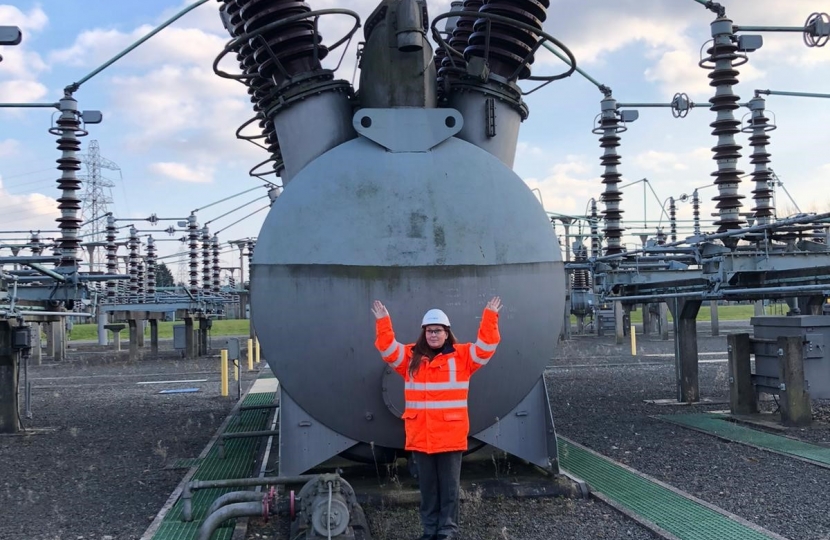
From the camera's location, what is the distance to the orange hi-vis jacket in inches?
193

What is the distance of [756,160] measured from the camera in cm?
1527

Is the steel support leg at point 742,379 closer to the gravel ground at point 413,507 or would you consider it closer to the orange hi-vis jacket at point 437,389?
the gravel ground at point 413,507

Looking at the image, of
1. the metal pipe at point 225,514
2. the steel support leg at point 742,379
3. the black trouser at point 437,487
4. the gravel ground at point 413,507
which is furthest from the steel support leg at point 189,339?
the black trouser at point 437,487

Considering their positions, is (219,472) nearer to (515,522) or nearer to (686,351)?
(515,522)

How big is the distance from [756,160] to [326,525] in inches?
537

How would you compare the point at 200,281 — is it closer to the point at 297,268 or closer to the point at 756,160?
the point at 756,160

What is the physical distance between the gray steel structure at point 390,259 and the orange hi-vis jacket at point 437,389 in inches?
15.5

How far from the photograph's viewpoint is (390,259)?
5.37m

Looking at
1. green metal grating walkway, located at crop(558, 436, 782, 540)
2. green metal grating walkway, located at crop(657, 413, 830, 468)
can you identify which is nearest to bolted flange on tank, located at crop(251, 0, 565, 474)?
green metal grating walkway, located at crop(558, 436, 782, 540)

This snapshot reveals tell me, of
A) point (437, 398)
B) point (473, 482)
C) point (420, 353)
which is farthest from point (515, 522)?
point (420, 353)

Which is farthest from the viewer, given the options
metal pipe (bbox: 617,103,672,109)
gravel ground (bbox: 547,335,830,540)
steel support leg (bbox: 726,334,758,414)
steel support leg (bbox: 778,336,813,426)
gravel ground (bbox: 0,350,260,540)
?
metal pipe (bbox: 617,103,672,109)

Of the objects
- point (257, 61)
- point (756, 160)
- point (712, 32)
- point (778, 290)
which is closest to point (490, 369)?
point (257, 61)

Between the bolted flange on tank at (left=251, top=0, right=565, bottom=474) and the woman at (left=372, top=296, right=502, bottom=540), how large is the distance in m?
0.39

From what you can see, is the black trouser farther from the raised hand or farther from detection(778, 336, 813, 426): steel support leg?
detection(778, 336, 813, 426): steel support leg
